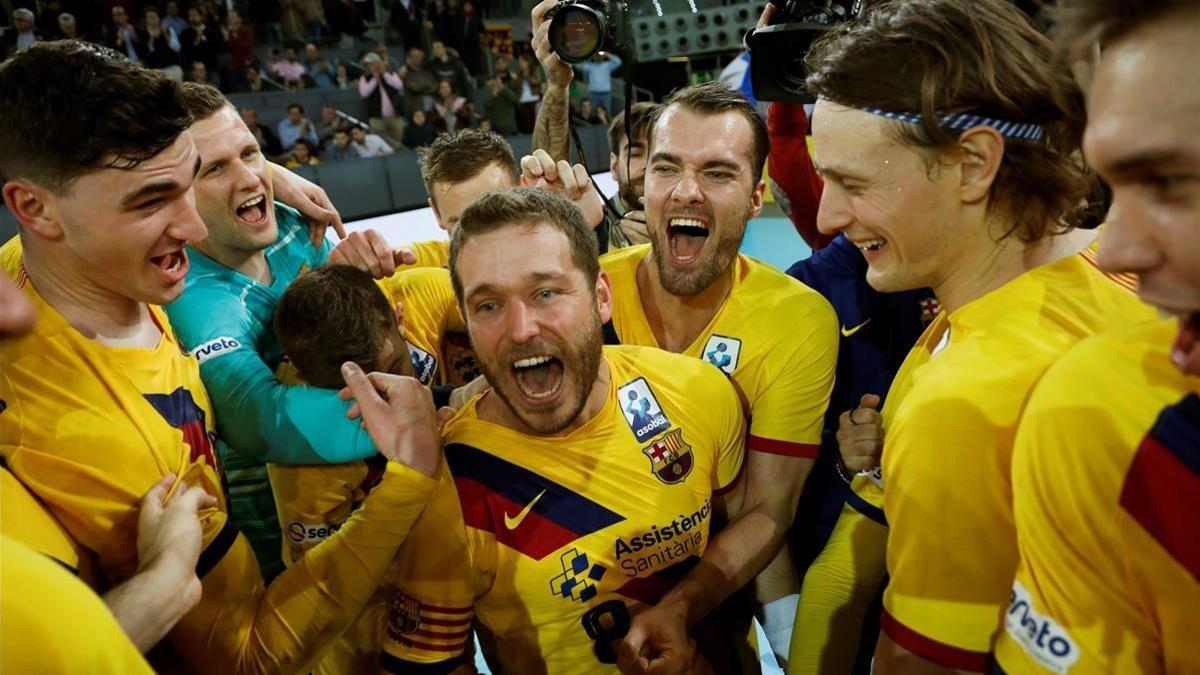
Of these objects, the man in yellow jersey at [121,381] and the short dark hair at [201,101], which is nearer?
the man in yellow jersey at [121,381]

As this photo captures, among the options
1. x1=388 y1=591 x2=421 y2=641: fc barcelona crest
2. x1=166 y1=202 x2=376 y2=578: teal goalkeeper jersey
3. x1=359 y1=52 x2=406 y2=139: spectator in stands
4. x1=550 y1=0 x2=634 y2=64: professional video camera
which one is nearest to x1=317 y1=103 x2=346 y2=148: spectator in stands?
x1=359 y1=52 x2=406 y2=139: spectator in stands

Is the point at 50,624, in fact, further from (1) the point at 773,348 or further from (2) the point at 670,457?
(1) the point at 773,348

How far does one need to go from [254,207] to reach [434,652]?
1.55 m

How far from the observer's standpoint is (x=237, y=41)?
12.1 metres

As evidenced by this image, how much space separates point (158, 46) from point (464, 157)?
9.37 meters

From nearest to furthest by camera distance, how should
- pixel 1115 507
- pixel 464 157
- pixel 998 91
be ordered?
pixel 1115 507, pixel 998 91, pixel 464 157

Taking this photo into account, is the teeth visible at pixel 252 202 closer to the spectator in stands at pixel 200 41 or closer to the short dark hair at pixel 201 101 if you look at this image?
the short dark hair at pixel 201 101

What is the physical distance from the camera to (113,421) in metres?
1.72

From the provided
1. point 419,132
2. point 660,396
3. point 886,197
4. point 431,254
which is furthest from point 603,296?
point 419,132

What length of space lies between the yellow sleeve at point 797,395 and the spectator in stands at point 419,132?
33.2 feet

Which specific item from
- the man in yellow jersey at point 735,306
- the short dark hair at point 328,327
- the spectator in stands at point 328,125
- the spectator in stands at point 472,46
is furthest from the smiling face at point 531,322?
the spectator in stands at point 472,46

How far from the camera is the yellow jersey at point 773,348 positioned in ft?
7.88

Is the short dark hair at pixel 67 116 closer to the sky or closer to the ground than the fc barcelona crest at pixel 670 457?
closer to the sky

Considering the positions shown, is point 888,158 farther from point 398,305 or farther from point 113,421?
point 398,305
